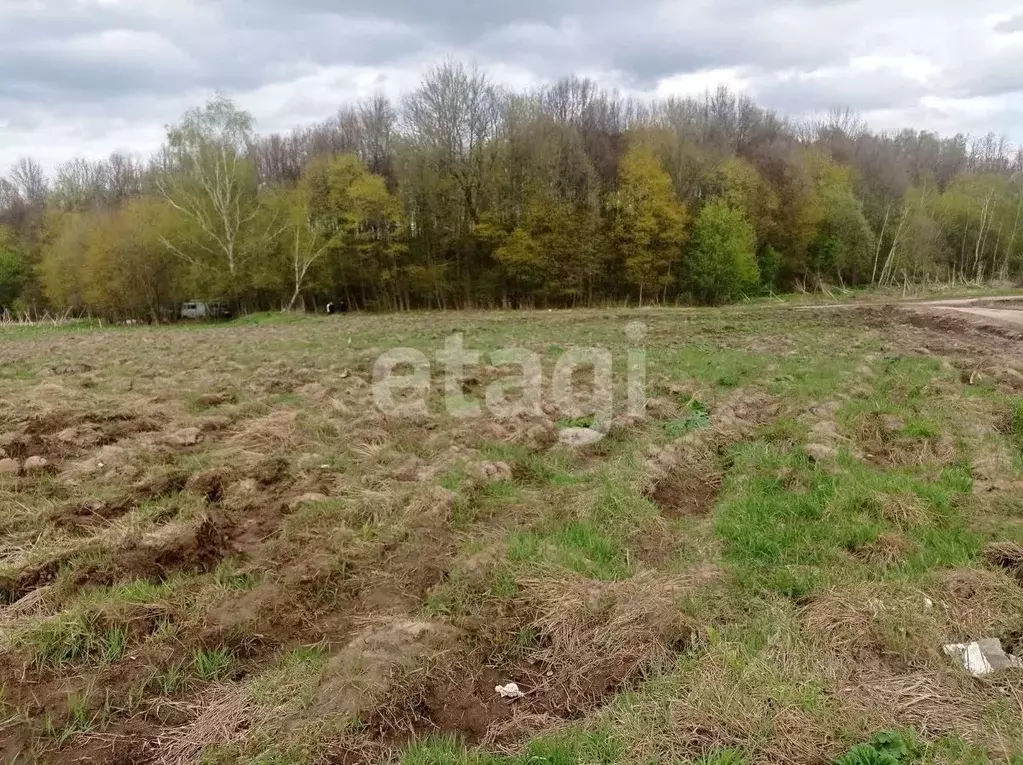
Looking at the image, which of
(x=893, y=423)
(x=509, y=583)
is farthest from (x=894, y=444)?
(x=509, y=583)

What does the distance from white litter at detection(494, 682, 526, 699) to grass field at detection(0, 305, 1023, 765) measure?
0.06 meters

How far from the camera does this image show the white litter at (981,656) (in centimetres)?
Result: 353

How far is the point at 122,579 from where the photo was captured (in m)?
4.46

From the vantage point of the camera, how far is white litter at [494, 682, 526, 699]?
3580mm

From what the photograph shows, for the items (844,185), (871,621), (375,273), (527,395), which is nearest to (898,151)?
(844,185)

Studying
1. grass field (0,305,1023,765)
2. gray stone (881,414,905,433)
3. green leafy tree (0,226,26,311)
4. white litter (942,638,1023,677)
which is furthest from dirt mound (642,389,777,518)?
green leafy tree (0,226,26,311)

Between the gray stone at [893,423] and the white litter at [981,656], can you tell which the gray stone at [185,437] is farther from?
the gray stone at [893,423]

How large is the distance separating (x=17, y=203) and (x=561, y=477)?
74.9 metres

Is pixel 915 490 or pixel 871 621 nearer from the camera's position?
pixel 871 621

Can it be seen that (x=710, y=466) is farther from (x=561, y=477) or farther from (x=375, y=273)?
(x=375, y=273)

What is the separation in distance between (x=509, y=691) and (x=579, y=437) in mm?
4319

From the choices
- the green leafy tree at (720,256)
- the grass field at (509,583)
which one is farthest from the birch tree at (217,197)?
the grass field at (509,583)

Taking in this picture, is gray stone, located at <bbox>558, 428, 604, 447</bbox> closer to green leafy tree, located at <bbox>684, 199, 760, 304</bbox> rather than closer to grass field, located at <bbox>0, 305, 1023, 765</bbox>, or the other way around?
grass field, located at <bbox>0, 305, 1023, 765</bbox>

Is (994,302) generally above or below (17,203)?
Answer: below
